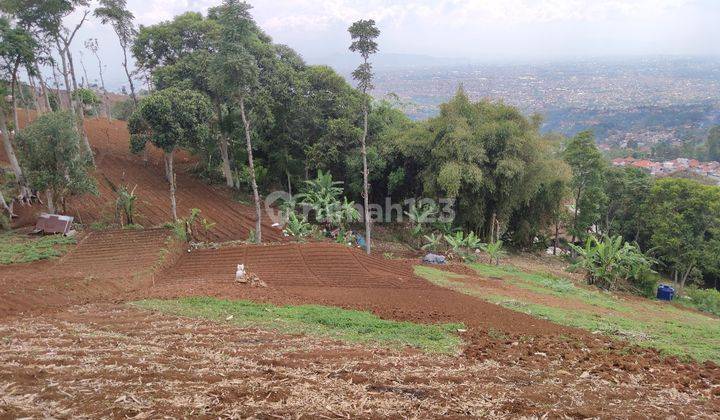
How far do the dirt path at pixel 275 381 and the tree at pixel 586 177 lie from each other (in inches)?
800

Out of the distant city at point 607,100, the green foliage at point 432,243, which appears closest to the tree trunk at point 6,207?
the green foliage at point 432,243

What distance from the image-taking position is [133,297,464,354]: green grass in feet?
28.9

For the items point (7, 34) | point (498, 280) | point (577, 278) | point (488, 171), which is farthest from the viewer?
point (488, 171)

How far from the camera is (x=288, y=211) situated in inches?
837

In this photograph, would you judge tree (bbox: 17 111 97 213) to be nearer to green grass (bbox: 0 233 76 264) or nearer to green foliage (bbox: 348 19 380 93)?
green grass (bbox: 0 233 76 264)

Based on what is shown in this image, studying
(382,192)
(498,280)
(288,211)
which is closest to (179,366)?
(498,280)

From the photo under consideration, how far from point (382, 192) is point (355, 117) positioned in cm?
506

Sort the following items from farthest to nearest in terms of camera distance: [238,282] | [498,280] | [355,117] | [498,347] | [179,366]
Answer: [355,117] < [498,280] < [238,282] < [498,347] < [179,366]

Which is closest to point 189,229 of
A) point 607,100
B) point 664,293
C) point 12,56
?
point 12,56

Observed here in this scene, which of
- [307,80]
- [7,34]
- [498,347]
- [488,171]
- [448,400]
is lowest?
[498,347]

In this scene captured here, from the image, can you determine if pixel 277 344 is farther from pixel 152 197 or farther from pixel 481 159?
pixel 152 197

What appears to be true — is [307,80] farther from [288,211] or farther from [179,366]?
[179,366]

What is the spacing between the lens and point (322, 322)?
9.73 m

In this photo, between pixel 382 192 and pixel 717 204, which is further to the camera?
pixel 382 192
